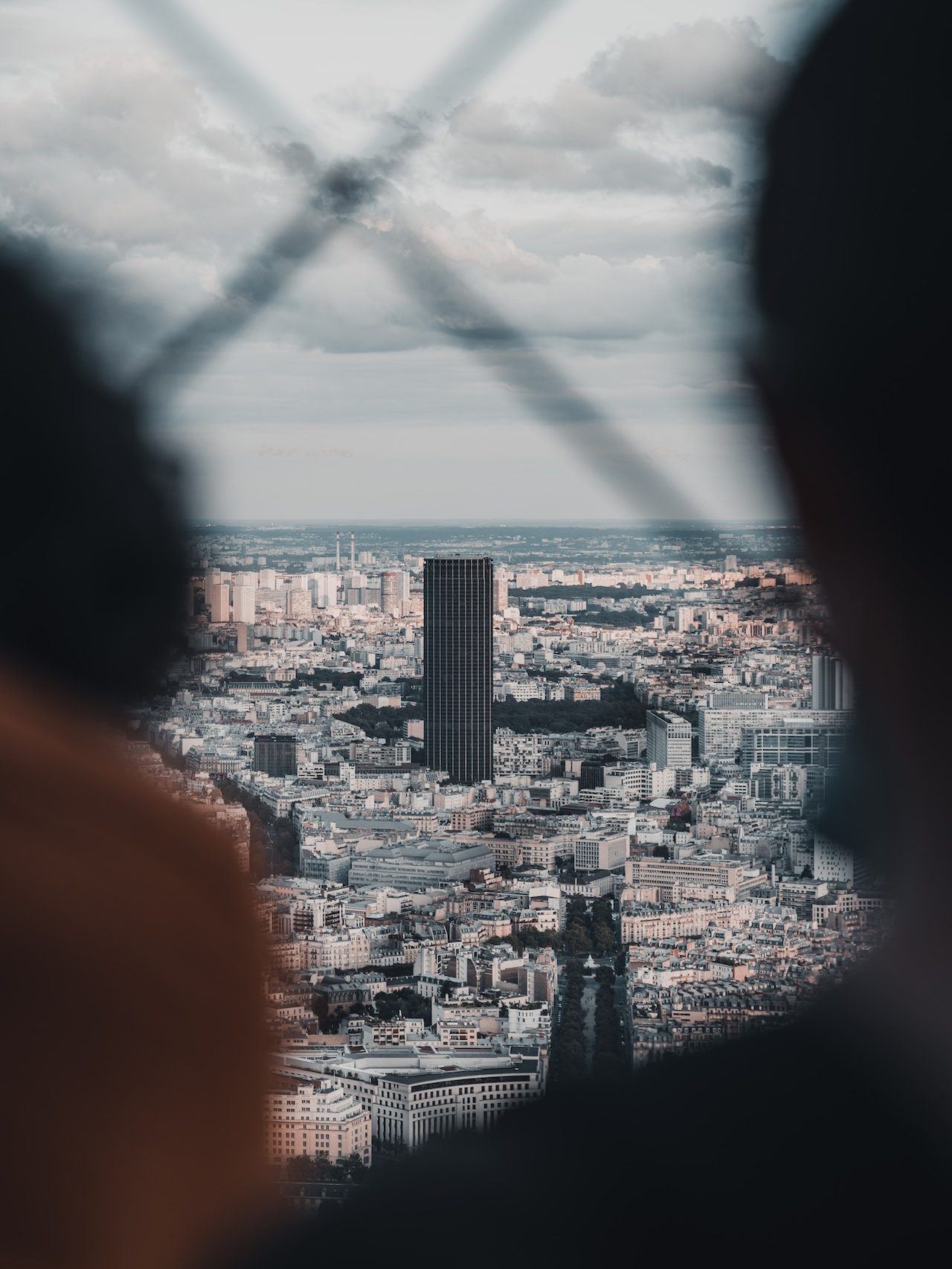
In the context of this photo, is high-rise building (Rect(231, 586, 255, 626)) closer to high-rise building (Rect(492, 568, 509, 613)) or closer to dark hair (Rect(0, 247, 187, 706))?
dark hair (Rect(0, 247, 187, 706))

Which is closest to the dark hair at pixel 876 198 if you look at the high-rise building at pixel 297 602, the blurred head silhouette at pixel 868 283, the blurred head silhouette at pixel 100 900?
the blurred head silhouette at pixel 868 283

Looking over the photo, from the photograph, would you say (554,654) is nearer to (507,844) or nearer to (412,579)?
(412,579)

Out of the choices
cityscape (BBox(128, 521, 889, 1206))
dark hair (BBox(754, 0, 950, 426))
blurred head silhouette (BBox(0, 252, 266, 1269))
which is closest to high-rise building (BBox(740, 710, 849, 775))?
cityscape (BBox(128, 521, 889, 1206))

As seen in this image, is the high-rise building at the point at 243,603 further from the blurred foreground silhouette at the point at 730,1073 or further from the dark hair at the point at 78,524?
the blurred foreground silhouette at the point at 730,1073

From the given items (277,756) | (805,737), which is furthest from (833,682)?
(277,756)

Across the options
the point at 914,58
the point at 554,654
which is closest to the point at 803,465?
the point at 914,58
